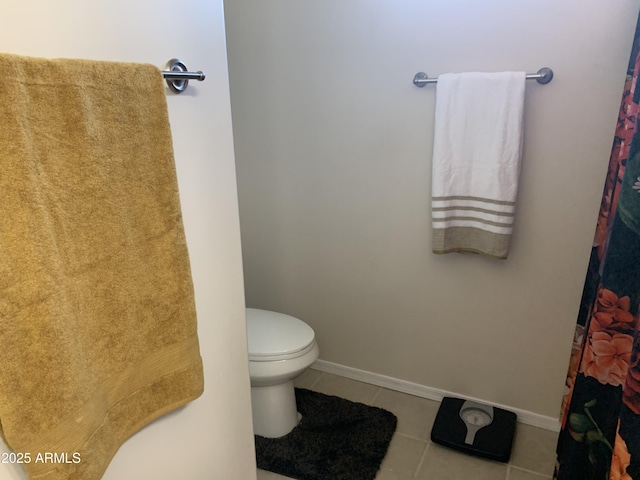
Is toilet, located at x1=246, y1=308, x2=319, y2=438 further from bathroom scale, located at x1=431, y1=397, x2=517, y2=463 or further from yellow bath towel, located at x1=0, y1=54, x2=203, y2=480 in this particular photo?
yellow bath towel, located at x1=0, y1=54, x2=203, y2=480

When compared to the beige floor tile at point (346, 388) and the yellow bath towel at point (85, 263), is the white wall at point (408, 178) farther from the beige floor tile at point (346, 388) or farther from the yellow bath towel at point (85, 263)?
the yellow bath towel at point (85, 263)

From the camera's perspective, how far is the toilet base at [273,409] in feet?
6.07

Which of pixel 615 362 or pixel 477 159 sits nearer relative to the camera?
pixel 615 362

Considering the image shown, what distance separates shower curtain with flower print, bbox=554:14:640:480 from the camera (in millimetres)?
806

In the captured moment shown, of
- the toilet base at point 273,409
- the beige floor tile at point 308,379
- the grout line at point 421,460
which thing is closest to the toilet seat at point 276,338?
the toilet base at point 273,409

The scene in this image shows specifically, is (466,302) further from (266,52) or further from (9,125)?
(9,125)

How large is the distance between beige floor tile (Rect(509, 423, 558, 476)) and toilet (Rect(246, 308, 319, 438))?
35.7 inches

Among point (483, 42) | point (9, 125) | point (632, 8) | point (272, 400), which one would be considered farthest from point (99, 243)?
point (632, 8)

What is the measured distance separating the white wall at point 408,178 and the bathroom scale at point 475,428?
0.25 feet

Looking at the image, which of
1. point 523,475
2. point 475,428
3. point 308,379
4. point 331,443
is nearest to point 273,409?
point 331,443

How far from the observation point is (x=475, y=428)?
1894 mm

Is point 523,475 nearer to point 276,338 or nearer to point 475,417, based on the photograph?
point 475,417

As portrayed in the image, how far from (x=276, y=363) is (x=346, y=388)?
0.65 meters

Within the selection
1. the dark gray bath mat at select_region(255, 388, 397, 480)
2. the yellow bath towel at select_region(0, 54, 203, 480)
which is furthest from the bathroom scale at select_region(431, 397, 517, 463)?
the yellow bath towel at select_region(0, 54, 203, 480)
